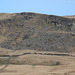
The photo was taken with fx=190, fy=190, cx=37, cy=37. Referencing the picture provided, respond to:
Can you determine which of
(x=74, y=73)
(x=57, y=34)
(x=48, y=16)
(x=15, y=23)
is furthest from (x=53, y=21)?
(x=74, y=73)

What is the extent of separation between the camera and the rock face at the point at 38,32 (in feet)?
120

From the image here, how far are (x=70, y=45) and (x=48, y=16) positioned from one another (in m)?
13.0

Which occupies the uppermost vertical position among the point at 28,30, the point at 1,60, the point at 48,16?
the point at 48,16

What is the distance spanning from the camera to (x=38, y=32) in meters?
41.1

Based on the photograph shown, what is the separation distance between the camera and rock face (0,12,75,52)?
36.6 metres

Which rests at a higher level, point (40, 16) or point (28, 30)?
point (40, 16)

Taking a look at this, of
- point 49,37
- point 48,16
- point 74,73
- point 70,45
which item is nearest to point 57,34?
point 49,37

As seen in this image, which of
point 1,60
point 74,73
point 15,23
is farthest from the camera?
point 15,23

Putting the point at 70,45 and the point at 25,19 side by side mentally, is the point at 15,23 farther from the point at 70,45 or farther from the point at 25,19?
the point at 70,45

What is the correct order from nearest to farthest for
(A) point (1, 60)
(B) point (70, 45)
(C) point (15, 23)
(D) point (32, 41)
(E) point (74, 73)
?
(E) point (74, 73) < (A) point (1, 60) < (B) point (70, 45) < (D) point (32, 41) < (C) point (15, 23)

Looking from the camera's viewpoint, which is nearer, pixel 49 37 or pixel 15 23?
pixel 49 37

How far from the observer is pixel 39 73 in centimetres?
1830

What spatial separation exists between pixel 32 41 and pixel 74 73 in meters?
20.8

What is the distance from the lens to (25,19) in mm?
46625
